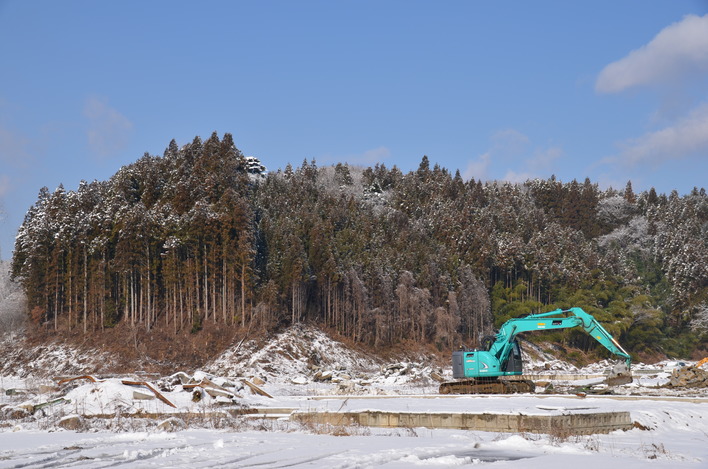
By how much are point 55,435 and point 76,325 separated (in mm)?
38969

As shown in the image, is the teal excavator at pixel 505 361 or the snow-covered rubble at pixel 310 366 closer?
the teal excavator at pixel 505 361

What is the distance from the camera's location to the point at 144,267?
49625 mm

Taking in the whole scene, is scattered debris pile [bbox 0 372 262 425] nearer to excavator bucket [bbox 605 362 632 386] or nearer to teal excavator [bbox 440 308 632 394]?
teal excavator [bbox 440 308 632 394]

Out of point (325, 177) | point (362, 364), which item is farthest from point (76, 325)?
point (325, 177)

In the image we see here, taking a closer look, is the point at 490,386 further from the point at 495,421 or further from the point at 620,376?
the point at 495,421

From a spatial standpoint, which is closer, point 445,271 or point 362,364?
point 362,364

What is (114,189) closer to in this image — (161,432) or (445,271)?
(445,271)

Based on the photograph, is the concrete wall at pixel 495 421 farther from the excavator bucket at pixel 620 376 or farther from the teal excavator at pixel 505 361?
the excavator bucket at pixel 620 376

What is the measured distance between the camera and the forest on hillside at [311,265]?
49.3m

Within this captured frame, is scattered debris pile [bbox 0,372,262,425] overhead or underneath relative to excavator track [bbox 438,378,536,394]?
overhead

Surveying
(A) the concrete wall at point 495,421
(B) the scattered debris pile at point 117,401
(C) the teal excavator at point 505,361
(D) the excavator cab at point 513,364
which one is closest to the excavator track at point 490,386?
(C) the teal excavator at point 505,361

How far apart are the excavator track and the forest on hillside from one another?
23.0m

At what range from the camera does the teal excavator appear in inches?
1047

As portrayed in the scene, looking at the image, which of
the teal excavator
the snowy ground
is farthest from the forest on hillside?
the snowy ground
